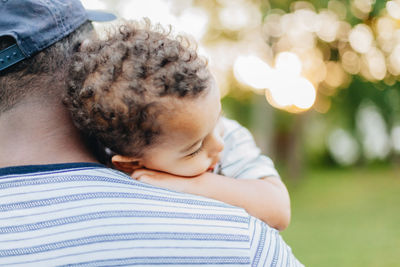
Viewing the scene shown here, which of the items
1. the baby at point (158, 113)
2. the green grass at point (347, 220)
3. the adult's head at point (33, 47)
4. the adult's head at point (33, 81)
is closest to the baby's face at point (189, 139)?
the baby at point (158, 113)

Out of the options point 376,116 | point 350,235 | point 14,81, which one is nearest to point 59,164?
point 14,81

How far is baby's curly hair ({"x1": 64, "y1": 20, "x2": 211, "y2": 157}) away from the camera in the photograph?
1445 millimetres

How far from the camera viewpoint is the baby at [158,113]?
1454 millimetres

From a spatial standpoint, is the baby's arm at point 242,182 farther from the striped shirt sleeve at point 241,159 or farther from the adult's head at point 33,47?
the adult's head at point 33,47

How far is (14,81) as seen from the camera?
1.42 meters

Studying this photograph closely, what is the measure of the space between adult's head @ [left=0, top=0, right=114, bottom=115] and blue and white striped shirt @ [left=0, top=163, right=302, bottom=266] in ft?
0.83

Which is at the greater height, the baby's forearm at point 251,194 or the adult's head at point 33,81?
the adult's head at point 33,81

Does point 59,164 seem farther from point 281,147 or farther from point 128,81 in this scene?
point 281,147

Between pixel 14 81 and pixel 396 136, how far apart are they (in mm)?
15930

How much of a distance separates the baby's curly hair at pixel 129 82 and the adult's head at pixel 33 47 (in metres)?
0.05

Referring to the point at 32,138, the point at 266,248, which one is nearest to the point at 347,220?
the point at 266,248

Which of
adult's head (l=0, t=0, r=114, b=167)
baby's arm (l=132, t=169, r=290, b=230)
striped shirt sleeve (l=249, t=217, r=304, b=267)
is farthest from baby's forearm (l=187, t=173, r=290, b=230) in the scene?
adult's head (l=0, t=0, r=114, b=167)

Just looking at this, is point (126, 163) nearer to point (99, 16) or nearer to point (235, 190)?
point (235, 190)

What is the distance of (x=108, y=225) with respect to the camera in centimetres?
126
